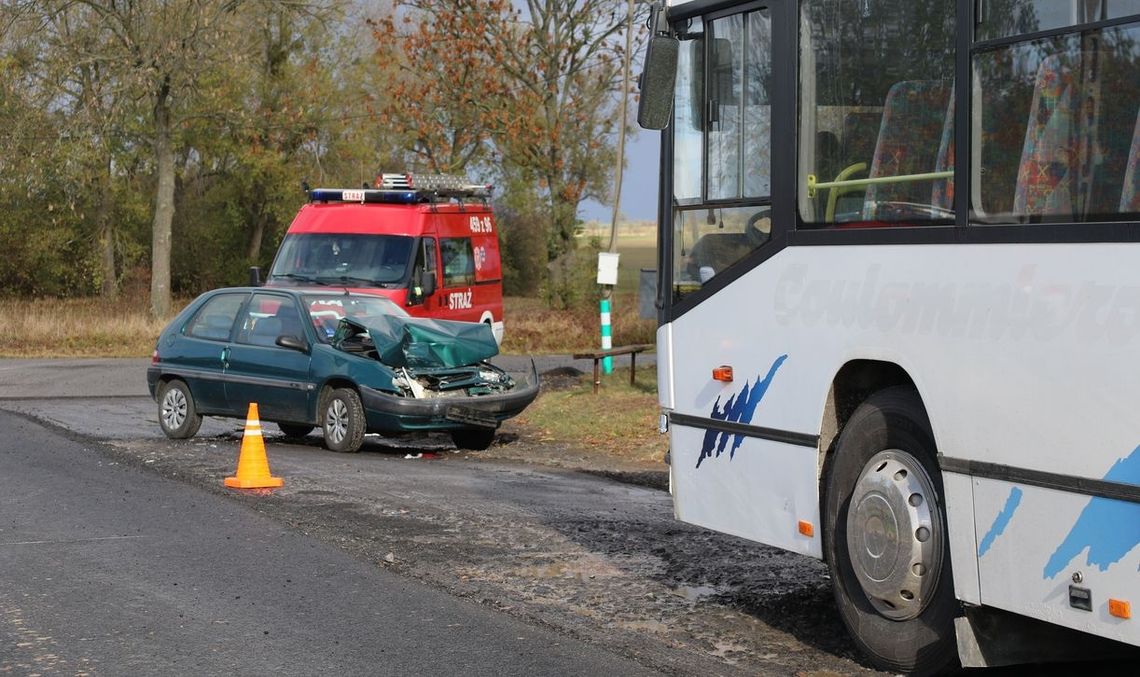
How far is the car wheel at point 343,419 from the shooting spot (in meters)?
14.5

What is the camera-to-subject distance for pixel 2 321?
109 feet

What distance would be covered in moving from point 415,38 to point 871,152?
3359 centimetres

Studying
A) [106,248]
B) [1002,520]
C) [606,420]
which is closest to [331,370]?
[606,420]

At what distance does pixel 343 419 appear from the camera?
48.0ft

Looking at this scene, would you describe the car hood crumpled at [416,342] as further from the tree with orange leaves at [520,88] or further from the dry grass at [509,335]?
the tree with orange leaves at [520,88]

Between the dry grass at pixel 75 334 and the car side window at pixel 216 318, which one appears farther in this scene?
the dry grass at pixel 75 334

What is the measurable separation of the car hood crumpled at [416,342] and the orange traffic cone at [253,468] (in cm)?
299

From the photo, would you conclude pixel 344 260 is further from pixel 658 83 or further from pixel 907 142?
pixel 907 142

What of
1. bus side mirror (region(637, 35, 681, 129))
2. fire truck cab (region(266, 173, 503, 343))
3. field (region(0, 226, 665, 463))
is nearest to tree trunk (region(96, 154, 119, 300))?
field (region(0, 226, 665, 463))

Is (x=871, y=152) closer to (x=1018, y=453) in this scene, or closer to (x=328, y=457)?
(x=1018, y=453)

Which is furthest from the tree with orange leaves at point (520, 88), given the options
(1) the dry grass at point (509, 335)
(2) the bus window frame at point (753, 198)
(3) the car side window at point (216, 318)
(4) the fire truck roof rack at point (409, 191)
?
(2) the bus window frame at point (753, 198)

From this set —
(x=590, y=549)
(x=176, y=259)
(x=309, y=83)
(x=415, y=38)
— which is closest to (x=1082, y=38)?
(x=590, y=549)

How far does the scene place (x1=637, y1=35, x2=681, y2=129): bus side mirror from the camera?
23.4 ft

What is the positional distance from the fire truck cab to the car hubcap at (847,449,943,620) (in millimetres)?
14487
